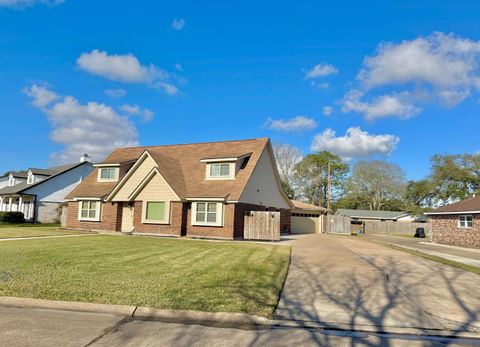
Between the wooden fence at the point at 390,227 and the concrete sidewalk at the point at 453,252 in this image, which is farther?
the wooden fence at the point at 390,227

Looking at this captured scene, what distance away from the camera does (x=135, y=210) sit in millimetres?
23141

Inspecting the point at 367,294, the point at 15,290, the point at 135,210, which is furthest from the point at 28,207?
the point at 367,294

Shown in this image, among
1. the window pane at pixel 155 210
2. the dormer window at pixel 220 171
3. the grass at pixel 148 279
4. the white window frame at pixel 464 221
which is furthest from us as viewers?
the white window frame at pixel 464 221

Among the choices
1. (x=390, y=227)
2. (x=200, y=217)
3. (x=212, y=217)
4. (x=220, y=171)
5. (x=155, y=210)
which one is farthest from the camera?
(x=390, y=227)

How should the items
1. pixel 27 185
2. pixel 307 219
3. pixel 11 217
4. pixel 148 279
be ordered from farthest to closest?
1. pixel 307 219
2. pixel 27 185
3. pixel 11 217
4. pixel 148 279

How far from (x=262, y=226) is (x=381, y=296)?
1336 cm

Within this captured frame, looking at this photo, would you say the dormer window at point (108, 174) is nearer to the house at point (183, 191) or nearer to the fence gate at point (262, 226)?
the house at point (183, 191)

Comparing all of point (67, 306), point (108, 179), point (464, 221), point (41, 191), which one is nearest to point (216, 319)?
point (67, 306)

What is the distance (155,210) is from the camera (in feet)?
73.3

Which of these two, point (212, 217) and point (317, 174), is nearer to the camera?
point (212, 217)

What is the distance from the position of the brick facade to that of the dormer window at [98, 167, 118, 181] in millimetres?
2431

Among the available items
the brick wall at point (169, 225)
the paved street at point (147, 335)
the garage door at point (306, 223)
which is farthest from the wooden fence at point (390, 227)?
the paved street at point (147, 335)

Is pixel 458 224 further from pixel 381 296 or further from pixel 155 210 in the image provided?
pixel 381 296

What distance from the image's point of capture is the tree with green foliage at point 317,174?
188 ft
